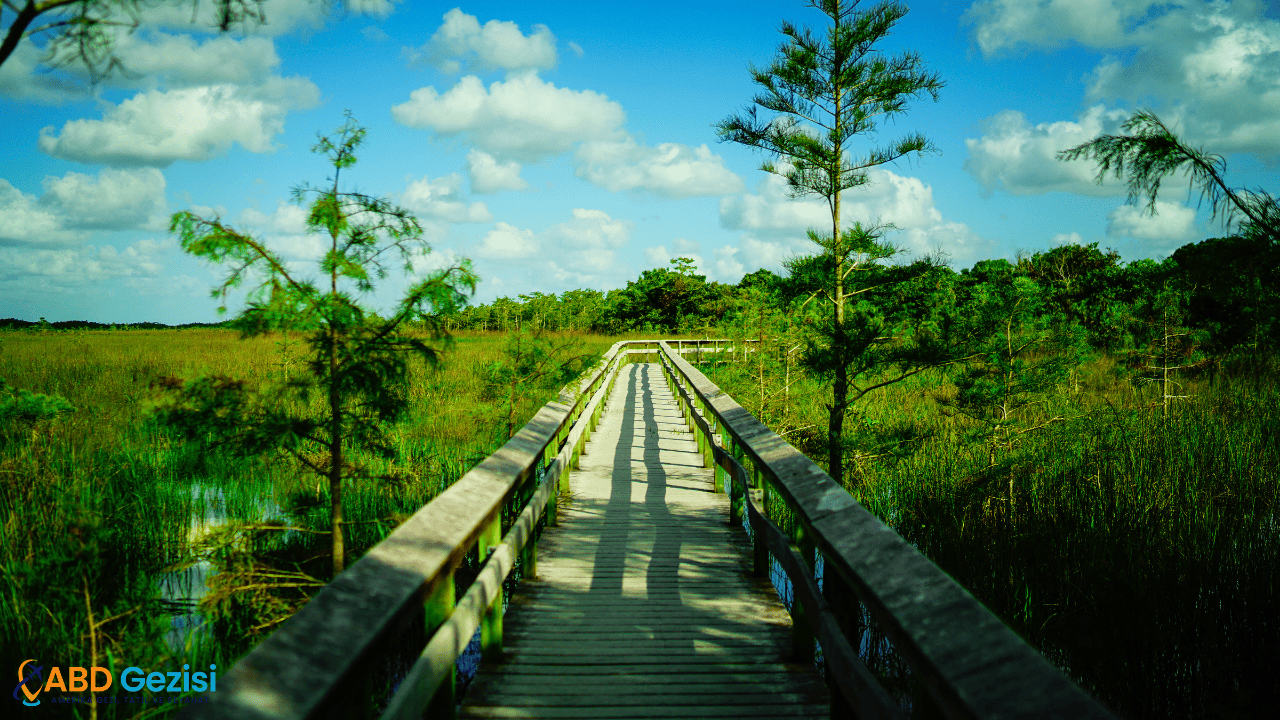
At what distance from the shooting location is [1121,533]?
6.03m

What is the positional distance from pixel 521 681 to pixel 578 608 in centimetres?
79

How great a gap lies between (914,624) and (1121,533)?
6222 millimetres

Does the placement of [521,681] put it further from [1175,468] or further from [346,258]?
[1175,468]

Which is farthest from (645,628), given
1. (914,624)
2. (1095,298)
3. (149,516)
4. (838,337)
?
(1095,298)

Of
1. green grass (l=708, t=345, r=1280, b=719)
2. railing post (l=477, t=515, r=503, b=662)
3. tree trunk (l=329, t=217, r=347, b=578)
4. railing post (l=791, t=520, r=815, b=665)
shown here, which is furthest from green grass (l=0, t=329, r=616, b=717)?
green grass (l=708, t=345, r=1280, b=719)

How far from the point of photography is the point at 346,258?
3992mm

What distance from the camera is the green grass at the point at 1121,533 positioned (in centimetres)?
418

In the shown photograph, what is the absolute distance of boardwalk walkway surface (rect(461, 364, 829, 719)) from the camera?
248 centimetres

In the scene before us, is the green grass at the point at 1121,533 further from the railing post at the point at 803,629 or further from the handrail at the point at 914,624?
the handrail at the point at 914,624

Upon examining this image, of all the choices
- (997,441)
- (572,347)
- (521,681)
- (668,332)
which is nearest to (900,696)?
(521,681)

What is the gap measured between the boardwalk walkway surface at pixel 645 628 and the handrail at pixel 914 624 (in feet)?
1.25

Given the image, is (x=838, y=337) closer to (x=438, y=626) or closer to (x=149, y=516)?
(x=438, y=626)

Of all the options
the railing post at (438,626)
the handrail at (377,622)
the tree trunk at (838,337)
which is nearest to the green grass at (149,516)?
the railing post at (438,626)

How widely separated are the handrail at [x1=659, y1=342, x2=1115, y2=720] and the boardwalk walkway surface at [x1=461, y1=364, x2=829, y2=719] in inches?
15.0
